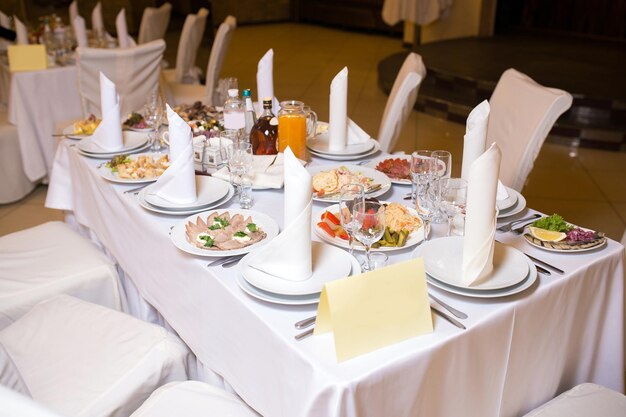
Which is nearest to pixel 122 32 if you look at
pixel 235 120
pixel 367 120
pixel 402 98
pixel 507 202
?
pixel 367 120

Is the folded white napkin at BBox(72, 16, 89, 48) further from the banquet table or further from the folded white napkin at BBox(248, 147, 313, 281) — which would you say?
the folded white napkin at BBox(248, 147, 313, 281)

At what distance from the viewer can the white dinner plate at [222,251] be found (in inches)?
62.6

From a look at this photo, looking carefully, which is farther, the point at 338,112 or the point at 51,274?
the point at 338,112

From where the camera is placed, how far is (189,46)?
182 inches

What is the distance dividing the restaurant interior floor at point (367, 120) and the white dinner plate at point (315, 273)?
2378 mm

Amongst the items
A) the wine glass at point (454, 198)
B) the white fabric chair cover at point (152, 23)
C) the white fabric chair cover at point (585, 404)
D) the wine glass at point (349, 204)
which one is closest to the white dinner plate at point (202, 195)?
the wine glass at point (349, 204)

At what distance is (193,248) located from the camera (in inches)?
63.4

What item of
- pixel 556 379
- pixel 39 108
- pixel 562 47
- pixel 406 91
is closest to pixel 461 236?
pixel 556 379

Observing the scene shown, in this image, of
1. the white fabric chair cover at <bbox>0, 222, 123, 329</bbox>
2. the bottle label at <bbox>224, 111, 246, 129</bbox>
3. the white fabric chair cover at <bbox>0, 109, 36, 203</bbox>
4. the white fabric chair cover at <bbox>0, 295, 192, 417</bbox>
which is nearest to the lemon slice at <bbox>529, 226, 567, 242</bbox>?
the white fabric chair cover at <bbox>0, 295, 192, 417</bbox>

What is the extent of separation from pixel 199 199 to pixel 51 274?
623 millimetres

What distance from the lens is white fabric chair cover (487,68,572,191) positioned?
2.27 meters

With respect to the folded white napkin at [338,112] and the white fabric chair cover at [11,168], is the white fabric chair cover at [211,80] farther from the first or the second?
the folded white napkin at [338,112]

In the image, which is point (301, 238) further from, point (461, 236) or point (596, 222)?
point (596, 222)

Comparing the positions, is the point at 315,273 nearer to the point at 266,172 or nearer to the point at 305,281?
the point at 305,281
